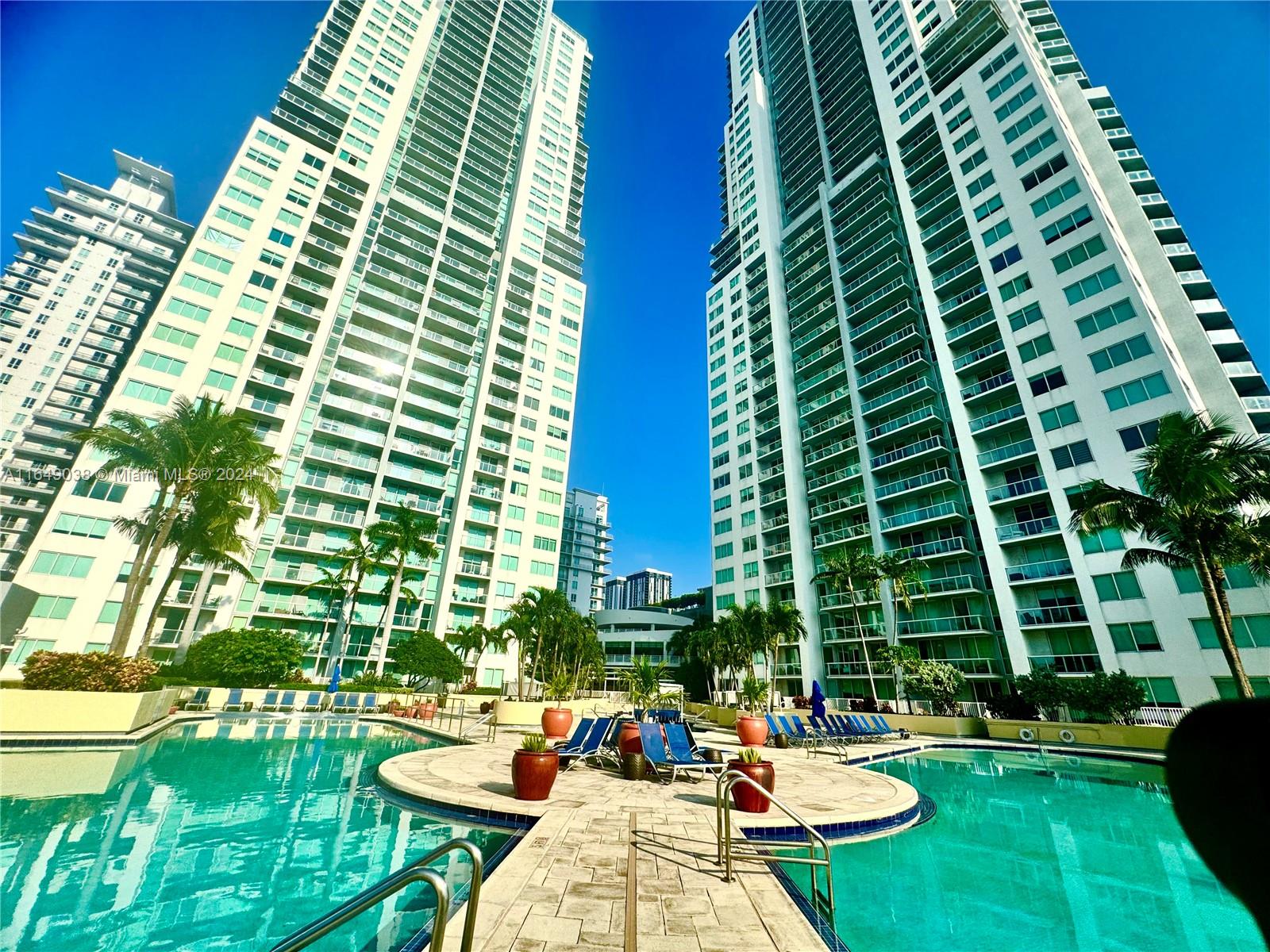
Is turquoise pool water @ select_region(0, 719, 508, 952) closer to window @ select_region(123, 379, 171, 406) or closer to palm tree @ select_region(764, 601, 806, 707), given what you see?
palm tree @ select_region(764, 601, 806, 707)

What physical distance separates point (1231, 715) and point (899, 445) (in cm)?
4825

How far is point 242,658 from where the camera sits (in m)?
28.2

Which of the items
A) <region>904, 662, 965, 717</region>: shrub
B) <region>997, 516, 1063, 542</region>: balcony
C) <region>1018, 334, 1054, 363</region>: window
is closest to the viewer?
<region>904, 662, 965, 717</region>: shrub

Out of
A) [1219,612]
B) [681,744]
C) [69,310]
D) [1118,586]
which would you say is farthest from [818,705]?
[69,310]

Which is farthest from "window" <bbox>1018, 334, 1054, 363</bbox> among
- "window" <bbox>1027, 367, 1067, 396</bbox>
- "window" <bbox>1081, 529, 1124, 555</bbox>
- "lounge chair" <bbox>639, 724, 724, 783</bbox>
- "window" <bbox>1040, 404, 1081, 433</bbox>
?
"lounge chair" <bbox>639, 724, 724, 783</bbox>

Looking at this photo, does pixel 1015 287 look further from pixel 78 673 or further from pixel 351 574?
pixel 351 574

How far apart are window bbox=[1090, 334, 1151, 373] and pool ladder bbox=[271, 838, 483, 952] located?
4006 cm

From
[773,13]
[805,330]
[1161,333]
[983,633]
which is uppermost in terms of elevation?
[773,13]

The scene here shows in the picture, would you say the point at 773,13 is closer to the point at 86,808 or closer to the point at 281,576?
the point at 281,576

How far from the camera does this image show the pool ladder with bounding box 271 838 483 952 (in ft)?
9.69

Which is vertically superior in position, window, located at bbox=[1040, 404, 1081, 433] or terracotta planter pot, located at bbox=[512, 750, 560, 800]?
window, located at bbox=[1040, 404, 1081, 433]

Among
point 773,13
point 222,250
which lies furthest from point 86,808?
point 773,13

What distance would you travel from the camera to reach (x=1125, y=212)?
35.8 m

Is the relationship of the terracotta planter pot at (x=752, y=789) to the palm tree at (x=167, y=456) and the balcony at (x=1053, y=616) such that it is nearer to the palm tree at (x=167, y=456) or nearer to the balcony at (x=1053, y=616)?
the palm tree at (x=167, y=456)
